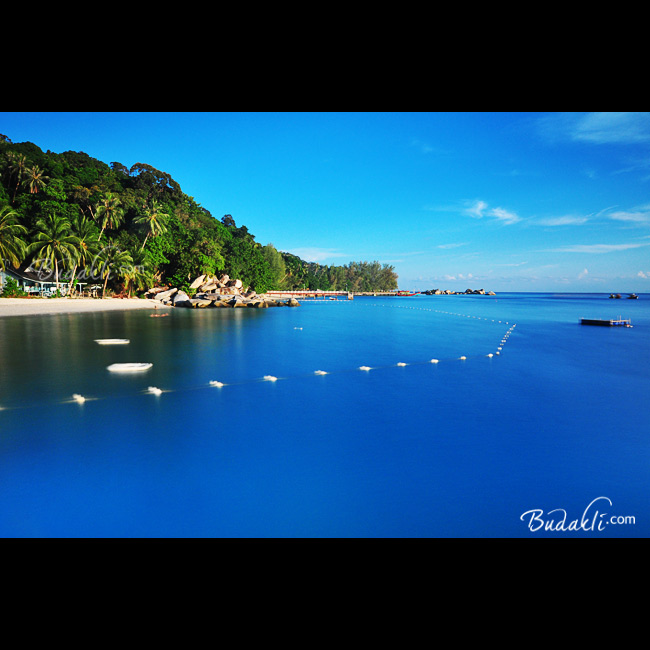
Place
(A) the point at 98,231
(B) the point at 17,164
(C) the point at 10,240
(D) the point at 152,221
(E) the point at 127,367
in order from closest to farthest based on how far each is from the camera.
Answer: (E) the point at 127,367 < (C) the point at 10,240 < (B) the point at 17,164 < (A) the point at 98,231 < (D) the point at 152,221

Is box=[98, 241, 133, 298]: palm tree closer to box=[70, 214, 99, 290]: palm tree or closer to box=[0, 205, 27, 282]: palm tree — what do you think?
box=[70, 214, 99, 290]: palm tree

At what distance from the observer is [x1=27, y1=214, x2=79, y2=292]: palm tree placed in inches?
1076

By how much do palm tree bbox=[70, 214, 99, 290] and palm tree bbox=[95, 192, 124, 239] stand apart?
1716 millimetres

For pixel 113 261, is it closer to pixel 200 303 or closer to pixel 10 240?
pixel 10 240

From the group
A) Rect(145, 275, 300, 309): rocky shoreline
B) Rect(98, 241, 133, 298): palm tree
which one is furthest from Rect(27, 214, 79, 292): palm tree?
Rect(145, 275, 300, 309): rocky shoreline

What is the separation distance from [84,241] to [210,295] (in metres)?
11.3

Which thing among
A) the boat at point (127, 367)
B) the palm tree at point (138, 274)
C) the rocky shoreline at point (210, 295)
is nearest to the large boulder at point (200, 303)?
the rocky shoreline at point (210, 295)

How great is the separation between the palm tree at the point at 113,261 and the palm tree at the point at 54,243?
245cm

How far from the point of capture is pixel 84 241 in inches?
1164

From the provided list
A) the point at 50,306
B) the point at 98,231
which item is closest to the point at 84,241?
the point at 98,231

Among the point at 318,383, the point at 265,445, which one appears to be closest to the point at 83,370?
the point at 318,383

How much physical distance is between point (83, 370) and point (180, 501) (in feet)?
22.3
